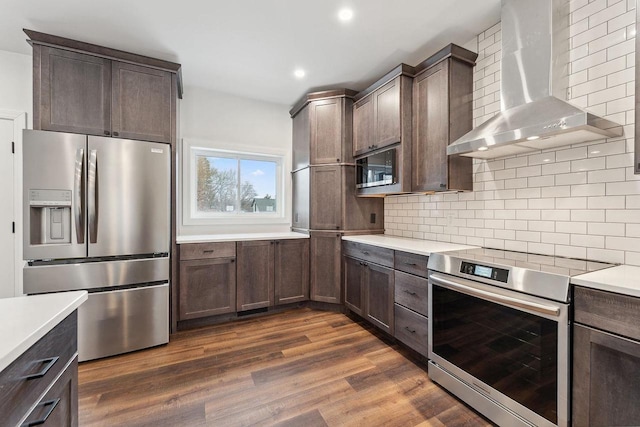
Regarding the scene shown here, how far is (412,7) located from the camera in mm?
2066

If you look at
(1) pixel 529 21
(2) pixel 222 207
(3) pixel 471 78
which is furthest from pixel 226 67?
(1) pixel 529 21

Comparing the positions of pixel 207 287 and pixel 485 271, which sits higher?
pixel 485 271

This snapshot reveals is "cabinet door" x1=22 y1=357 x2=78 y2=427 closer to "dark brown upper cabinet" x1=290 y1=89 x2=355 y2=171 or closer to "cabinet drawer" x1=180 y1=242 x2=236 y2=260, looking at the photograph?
"cabinet drawer" x1=180 y1=242 x2=236 y2=260

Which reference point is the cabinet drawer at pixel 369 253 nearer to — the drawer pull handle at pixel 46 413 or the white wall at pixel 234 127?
the white wall at pixel 234 127

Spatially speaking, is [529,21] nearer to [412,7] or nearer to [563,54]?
[563,54]

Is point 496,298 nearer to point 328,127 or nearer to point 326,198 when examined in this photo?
point 326,198

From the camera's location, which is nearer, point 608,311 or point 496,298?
point 608,311

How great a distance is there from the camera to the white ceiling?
6.76 feet

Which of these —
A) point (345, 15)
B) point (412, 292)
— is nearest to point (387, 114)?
point (345, 15)

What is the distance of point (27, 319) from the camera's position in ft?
2.73

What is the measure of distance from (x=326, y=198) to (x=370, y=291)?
3.95 ft

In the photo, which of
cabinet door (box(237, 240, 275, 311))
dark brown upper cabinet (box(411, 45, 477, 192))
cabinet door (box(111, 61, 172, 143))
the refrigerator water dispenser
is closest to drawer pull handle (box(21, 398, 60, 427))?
the refrigerator water dispenser

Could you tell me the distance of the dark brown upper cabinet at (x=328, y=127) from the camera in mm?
3332

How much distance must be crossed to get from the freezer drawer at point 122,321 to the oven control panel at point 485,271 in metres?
2.51
